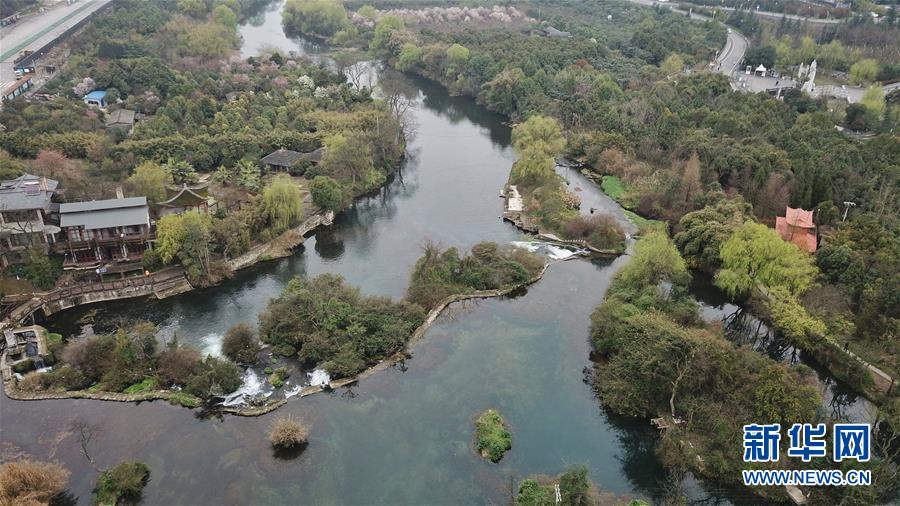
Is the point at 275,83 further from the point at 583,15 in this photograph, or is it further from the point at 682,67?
the point at 583,15

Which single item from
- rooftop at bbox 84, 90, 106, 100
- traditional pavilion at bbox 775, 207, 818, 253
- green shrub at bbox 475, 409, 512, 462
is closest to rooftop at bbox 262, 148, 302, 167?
rooftop at bbox 84, 90, 106, 100

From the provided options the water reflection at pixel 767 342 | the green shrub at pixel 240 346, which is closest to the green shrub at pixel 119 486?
the green shrub at pixel 240 346

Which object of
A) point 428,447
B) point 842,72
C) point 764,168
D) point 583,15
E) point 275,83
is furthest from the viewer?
point 583,15

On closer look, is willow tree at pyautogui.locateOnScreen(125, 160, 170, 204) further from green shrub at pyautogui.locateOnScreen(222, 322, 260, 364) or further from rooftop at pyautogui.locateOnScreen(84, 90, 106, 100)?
rooftop at pyautogui.locateOnScreen(84, 90, 106, 100)

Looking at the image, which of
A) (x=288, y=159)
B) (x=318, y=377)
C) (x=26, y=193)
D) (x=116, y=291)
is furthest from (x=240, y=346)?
(x=288, y=159)

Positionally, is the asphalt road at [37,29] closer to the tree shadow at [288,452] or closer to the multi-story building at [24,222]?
the multi-story building at [24,222]

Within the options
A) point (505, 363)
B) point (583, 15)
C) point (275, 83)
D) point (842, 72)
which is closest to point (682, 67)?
point (842, 72)

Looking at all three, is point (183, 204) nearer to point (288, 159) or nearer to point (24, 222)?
point (24, 222)
